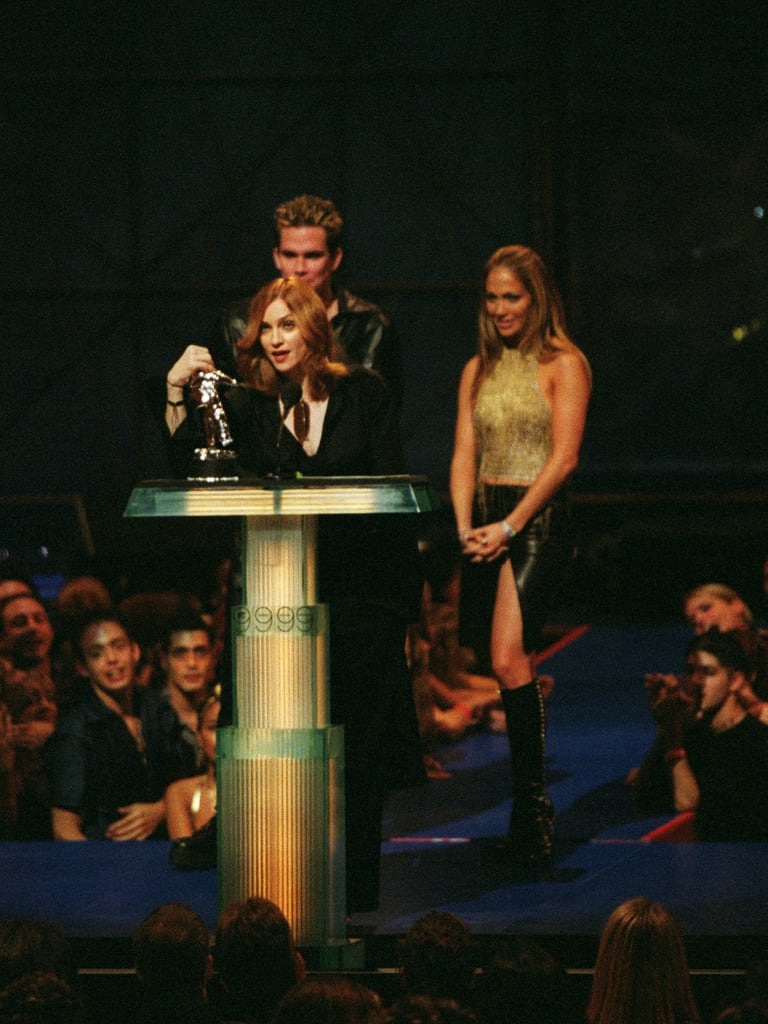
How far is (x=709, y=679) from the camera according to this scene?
5914 mm

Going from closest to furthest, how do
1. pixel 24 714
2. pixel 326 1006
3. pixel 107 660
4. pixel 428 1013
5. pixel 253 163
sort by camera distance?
pixel 428 1013 < pixel 326 1006 < pixel 107 660 < pixel 24 714 < pixel 253 163

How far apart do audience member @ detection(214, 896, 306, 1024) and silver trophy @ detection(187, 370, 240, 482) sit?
0.99 m

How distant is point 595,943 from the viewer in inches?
158

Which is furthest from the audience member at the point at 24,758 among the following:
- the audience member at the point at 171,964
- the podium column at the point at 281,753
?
the audience member at the point at 171,964

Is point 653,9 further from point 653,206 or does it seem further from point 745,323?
point 745,323

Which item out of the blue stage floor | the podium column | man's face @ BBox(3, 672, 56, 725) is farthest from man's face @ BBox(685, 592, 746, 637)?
the podium column

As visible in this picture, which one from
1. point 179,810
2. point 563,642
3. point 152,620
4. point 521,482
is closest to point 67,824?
point 179,810

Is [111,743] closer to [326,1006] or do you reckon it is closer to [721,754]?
[721,754]

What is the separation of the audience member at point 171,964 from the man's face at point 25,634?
145 inches

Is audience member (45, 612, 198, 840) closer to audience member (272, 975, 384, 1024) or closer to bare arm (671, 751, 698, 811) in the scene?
bare arm (671, 751, 698, 811)

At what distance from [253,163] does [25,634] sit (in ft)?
22.7

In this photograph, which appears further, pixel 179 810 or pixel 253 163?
pixel 253 163

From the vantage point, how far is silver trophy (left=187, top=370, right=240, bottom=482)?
13.0ft

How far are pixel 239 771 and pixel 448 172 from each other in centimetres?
982
